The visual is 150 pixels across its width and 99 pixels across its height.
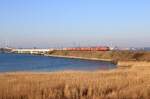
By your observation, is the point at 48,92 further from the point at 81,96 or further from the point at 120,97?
the point at 120,97

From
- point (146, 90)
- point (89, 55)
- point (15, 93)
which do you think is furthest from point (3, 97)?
point (89, 55)

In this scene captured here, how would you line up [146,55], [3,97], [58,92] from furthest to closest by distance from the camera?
[146,55] < [58,92] < [3,97]

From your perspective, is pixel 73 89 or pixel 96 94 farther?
pixel 73 89

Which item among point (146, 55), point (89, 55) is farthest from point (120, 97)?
point (89, 55)

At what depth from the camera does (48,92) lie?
14.6 meters

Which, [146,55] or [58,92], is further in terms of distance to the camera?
[146,55]

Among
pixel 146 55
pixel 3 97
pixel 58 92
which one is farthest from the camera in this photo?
pixel 146 55

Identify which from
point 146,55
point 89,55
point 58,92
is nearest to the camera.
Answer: point 58,92

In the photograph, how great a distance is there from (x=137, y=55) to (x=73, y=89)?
9045 centimetres

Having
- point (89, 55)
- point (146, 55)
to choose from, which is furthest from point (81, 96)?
point (89, 55)

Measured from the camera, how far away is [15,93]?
1454cm

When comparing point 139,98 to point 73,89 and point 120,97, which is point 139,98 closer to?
point 120,97

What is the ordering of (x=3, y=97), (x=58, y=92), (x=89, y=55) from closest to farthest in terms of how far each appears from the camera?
(x=3, y=97), (x=58, y=92), (x=89, y=55)

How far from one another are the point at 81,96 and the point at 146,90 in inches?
119
